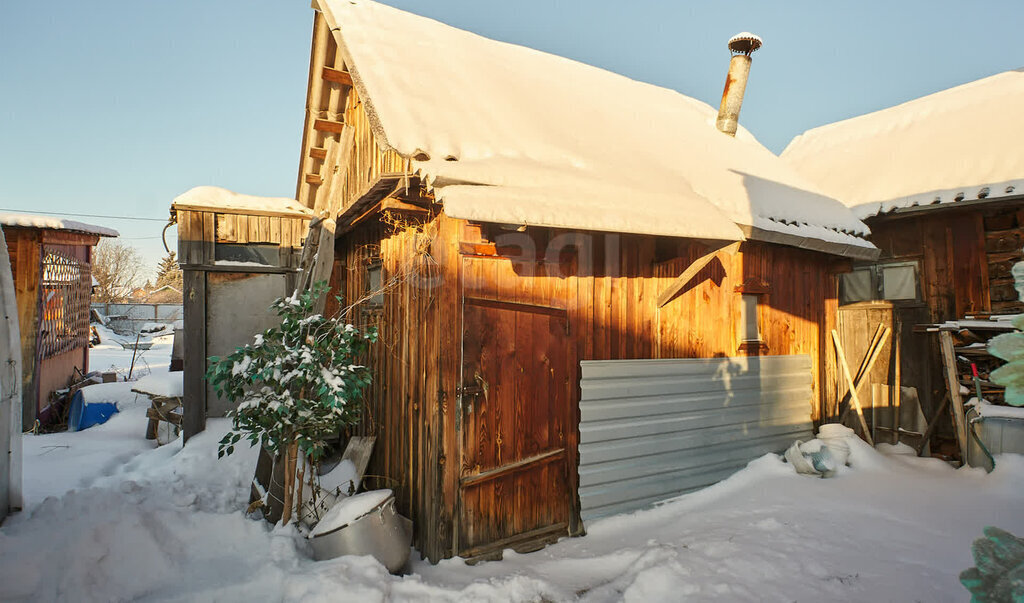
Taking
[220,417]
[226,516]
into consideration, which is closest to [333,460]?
[226,516]

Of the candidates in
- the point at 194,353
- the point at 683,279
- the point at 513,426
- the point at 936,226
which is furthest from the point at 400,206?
the point at 936,226

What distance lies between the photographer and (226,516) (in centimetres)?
470

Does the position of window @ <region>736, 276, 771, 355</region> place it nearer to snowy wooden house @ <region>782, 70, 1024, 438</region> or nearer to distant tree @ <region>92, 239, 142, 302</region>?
snowy wooden house @ <region>782, 70, 1024, 438</region>

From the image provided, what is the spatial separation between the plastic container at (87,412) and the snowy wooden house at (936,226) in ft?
42.5

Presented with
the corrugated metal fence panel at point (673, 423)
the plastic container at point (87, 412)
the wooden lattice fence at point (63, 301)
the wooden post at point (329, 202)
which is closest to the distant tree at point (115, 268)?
the wooden lattice fence at point (63, 301)

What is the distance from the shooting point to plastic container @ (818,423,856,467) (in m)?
6.43

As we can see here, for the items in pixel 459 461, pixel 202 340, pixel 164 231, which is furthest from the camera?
pixel 164 231

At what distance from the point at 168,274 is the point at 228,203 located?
1976 inches

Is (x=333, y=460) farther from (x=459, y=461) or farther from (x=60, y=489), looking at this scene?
(x=60, y=489)

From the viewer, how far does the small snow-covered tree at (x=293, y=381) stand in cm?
435

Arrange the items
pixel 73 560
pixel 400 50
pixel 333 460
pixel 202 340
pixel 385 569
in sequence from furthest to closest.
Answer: pixel 202 340 < pixel 333 460 < pixel 400 50 < pixel 385 569 < pixel 73 560

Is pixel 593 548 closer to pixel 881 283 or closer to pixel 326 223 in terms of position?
pixel 326 223

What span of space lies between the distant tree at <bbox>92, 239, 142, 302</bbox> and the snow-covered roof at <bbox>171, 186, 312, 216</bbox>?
3435cm

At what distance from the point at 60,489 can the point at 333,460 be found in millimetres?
2899
